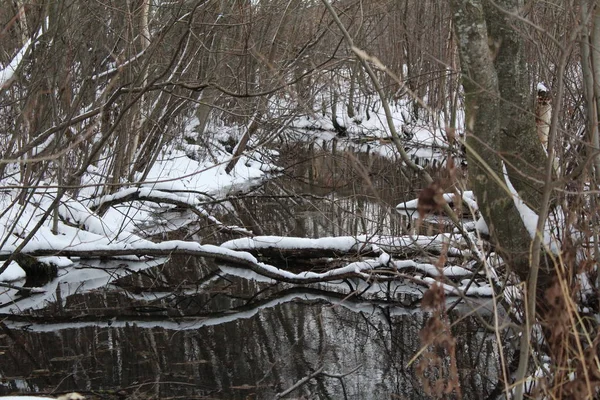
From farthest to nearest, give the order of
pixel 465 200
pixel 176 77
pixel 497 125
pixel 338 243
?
pixel 176 77
pixel 338 243
pixel 497 125
pixel 465 200

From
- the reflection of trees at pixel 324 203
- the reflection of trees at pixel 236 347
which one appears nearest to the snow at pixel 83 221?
the reflection of trees at pixel 236 347

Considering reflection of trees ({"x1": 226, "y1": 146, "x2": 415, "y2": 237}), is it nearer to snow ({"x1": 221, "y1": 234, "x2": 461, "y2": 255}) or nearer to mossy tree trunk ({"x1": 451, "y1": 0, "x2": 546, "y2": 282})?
snow ({"x1": 221, "y1": 234, "x2": 461, "y2": 255})

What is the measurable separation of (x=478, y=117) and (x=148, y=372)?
3.23 metres

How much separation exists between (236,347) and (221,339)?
251 mm

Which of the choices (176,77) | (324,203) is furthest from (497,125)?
(324,203)

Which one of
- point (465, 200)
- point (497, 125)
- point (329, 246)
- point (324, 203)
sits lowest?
point (329, 246)

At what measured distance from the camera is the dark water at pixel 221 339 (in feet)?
17.8

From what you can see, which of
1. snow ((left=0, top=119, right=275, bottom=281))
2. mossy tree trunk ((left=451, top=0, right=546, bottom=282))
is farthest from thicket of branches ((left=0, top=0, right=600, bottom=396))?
snow ((left=0, top=119, right=275, bottom=281))

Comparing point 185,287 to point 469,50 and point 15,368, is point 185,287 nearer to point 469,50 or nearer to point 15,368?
point 15,368

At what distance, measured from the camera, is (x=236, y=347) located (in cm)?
627

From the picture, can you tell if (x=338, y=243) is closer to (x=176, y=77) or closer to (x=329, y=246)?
(x=329, y=246)

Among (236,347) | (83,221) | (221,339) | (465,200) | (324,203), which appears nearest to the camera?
(465,200)

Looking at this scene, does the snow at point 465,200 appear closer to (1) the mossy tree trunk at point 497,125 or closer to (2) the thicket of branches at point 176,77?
(1) the mossy tree trunk at point 497,125

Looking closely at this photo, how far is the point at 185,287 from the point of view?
798cm
